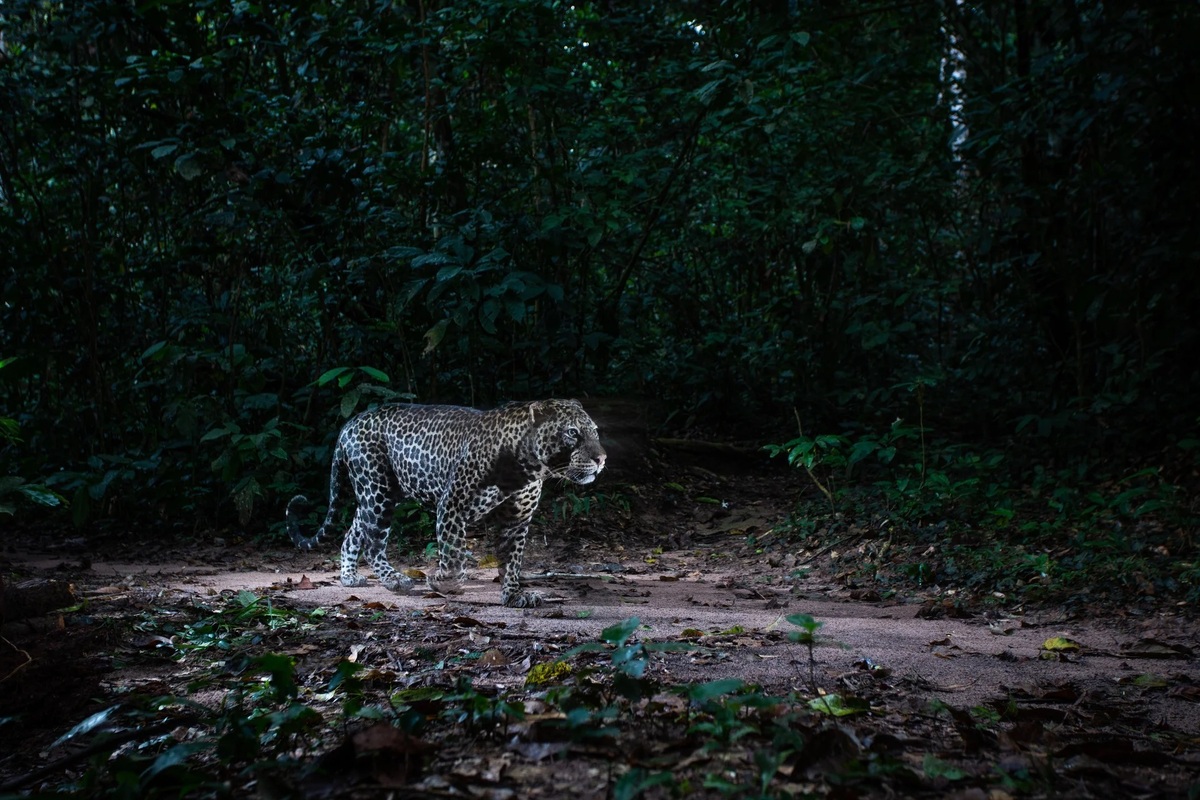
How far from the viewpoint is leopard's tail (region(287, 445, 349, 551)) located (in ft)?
27.2

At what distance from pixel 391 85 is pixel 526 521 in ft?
23.8

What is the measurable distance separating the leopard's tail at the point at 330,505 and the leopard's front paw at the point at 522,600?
261 centimetres

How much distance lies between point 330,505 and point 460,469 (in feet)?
6.55

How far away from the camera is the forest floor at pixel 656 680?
8.52ft

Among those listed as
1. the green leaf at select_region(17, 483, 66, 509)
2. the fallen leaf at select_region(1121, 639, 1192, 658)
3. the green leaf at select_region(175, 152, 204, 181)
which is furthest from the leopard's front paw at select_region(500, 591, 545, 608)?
the green leaf at select_region(175, 152, 204, 181)

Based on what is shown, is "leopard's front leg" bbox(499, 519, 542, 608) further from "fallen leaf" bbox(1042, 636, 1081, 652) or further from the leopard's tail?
"fallen leaf" bbox(1042, 636, 1081, 652)

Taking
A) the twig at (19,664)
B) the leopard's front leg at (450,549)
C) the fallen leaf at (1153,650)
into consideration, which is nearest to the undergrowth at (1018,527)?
the fallen leaf at (1153,650)

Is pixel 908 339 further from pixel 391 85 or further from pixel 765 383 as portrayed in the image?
pixel 391 85

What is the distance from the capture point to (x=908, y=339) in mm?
13195

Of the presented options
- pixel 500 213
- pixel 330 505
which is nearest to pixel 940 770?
pixel 330 505

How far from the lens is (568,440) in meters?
6.58

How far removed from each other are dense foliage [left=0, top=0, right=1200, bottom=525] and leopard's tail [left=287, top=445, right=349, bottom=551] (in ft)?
2.12

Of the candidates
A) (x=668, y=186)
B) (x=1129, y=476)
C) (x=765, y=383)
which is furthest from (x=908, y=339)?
(x=1129, y=476)

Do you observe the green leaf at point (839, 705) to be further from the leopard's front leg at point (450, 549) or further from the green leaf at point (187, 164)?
the green leaf at point (187, 164)
